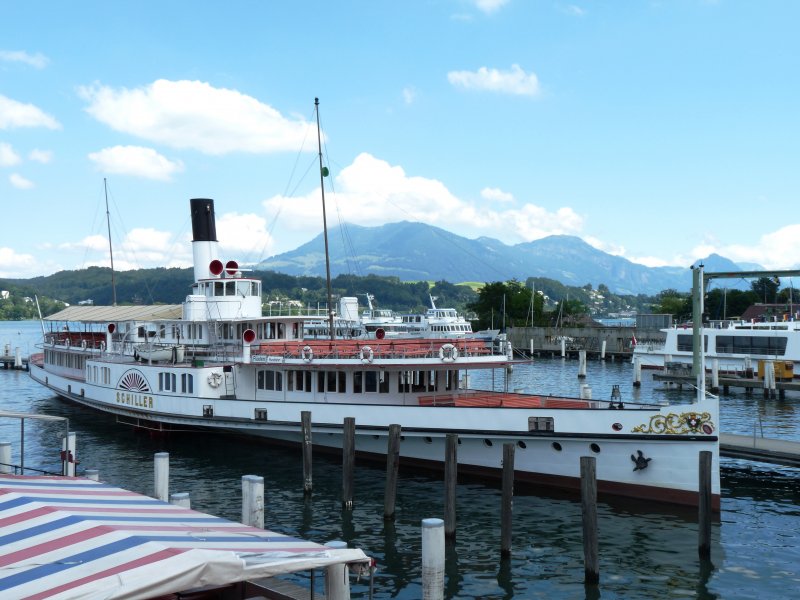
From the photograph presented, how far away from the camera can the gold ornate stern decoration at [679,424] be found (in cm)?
2309

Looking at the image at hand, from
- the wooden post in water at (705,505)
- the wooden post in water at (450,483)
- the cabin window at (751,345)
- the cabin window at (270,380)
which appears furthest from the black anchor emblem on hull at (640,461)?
the cabin window at (751,345)

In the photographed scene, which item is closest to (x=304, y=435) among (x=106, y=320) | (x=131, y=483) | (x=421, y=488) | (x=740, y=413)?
(x=421, y=488)

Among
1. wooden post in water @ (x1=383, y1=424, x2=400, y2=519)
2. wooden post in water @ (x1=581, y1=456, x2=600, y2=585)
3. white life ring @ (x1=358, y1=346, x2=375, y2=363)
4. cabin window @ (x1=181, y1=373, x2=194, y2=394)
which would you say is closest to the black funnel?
cabin window @ (x1=181, y1=373, x2=194, y2=394)

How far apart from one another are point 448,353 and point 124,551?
19.5 m

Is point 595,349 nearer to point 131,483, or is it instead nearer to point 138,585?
point 131,483

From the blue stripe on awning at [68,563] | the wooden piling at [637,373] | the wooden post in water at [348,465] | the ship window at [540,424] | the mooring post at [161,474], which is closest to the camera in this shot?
the blue stripe on awning at [68,563]

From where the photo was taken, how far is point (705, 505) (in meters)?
19.4

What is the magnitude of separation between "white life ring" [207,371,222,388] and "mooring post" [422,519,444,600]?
20659mm

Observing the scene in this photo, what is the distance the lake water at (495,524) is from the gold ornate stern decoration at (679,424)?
2525 mm

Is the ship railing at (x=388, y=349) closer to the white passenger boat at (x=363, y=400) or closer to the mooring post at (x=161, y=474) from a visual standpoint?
A: the white passenger boat at (x=363, y=400)

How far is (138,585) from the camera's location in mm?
8977

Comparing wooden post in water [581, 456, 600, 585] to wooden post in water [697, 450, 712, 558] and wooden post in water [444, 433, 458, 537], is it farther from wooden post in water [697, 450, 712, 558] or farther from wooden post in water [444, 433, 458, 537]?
wooden post in water [444, 433, 458, 537]

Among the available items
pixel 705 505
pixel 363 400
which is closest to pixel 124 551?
pixel 705 505

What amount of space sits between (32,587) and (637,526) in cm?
1796
